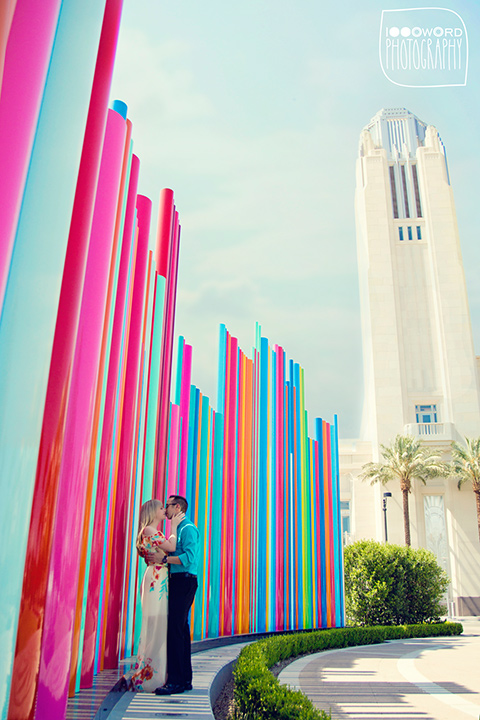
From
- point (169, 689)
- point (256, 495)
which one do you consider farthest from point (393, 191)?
point (169, 689)

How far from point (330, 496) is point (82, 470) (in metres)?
12.6

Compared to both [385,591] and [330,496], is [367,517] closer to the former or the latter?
[385,591]

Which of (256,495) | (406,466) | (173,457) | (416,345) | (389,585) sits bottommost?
(389,585)

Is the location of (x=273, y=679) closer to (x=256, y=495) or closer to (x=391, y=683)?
(x=391, y=683)

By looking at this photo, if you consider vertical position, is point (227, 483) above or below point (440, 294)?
below

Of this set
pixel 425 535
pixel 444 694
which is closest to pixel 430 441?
pixel 425 535

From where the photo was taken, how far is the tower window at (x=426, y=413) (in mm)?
39750

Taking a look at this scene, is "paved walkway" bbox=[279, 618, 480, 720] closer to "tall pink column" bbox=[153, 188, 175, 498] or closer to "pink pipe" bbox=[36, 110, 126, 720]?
"tall pink column" bbox=[153, 188, 175, 498]

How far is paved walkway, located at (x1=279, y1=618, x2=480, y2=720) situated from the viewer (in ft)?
19.9

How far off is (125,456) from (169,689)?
2.22 metres

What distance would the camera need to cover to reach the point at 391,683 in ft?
26.3

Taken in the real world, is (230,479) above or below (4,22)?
below

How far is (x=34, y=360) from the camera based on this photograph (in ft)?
8.86

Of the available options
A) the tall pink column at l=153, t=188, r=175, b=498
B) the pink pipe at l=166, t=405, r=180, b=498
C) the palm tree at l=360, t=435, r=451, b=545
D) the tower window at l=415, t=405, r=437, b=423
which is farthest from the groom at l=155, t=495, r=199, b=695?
the tower window at l=415, t=405, r=437, b=423
